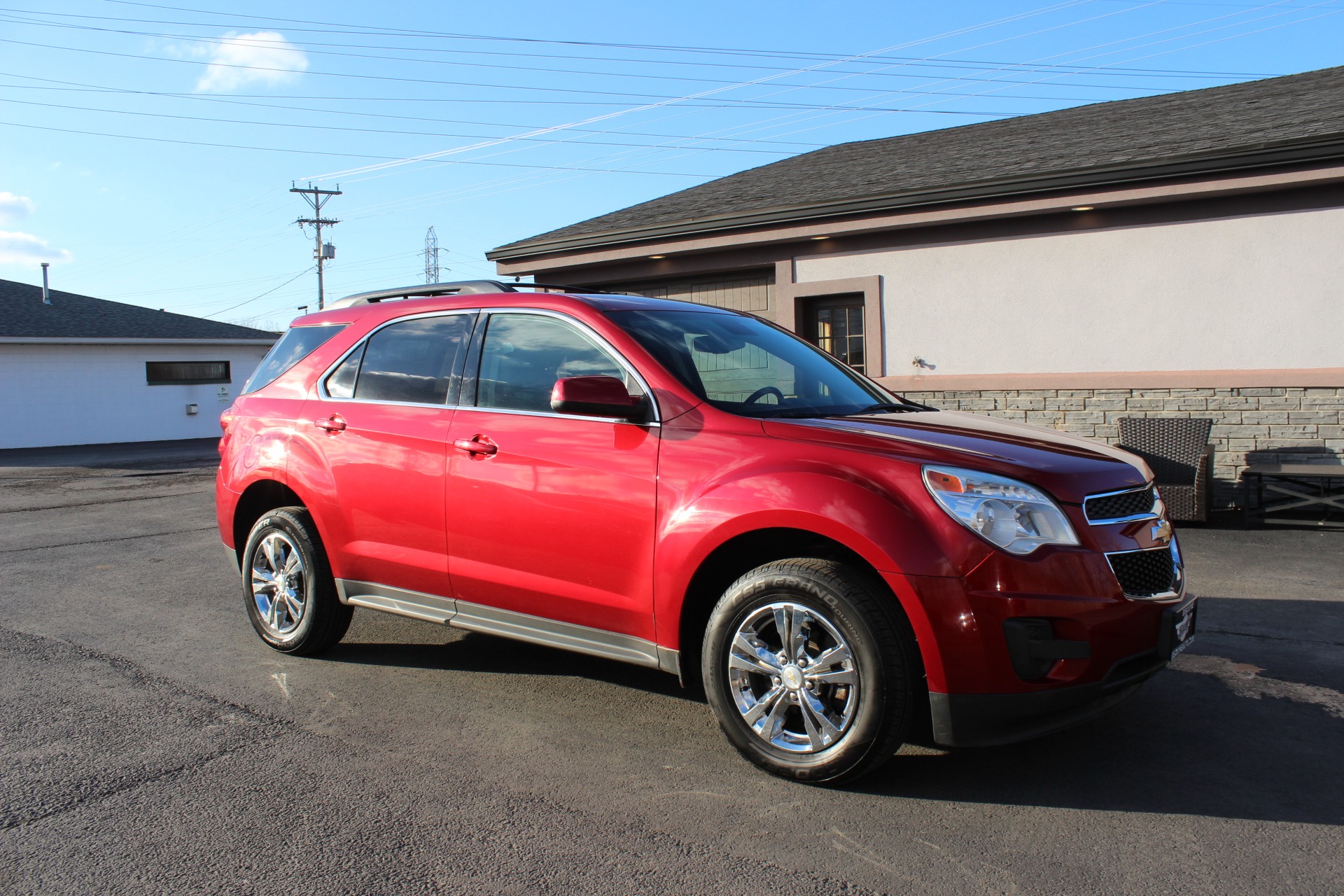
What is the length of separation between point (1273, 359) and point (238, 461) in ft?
31.2

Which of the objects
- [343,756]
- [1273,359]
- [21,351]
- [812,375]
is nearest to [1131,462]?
[812,375]

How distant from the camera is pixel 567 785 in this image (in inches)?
145

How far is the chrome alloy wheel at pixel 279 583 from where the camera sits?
5.38 m

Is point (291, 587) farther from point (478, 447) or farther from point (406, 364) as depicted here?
point (478, 447)

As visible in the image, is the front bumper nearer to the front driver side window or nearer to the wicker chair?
the front driver side window

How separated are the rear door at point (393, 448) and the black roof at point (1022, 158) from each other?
25.9ft

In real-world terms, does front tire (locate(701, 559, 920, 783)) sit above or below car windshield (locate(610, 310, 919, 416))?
below

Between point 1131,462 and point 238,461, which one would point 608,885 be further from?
point 238,461

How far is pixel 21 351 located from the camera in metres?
28.5

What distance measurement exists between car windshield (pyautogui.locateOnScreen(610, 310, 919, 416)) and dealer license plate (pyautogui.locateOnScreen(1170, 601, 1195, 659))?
1513mm

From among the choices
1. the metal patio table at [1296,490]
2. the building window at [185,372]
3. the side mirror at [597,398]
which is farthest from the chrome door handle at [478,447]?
the building window at [185,372]

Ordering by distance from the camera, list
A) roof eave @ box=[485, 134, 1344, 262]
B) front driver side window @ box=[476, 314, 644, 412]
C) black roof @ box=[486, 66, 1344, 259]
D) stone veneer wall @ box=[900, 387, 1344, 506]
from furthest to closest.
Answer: black roof @ box=[486, 66, 1344, 259]
stone veneer wall @ box=[900, 387, 1344, 506]
roof eave @ box=[485, 134, 1344, 262]
front driver side window @ box=[476, 314, 644, 412]

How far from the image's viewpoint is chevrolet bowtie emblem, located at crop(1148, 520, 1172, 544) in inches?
147

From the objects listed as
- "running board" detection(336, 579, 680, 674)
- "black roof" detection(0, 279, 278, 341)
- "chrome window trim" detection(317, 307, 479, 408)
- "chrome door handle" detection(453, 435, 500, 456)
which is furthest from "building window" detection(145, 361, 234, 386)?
"chrome door handle" detection(453, 435, 500, 456)
